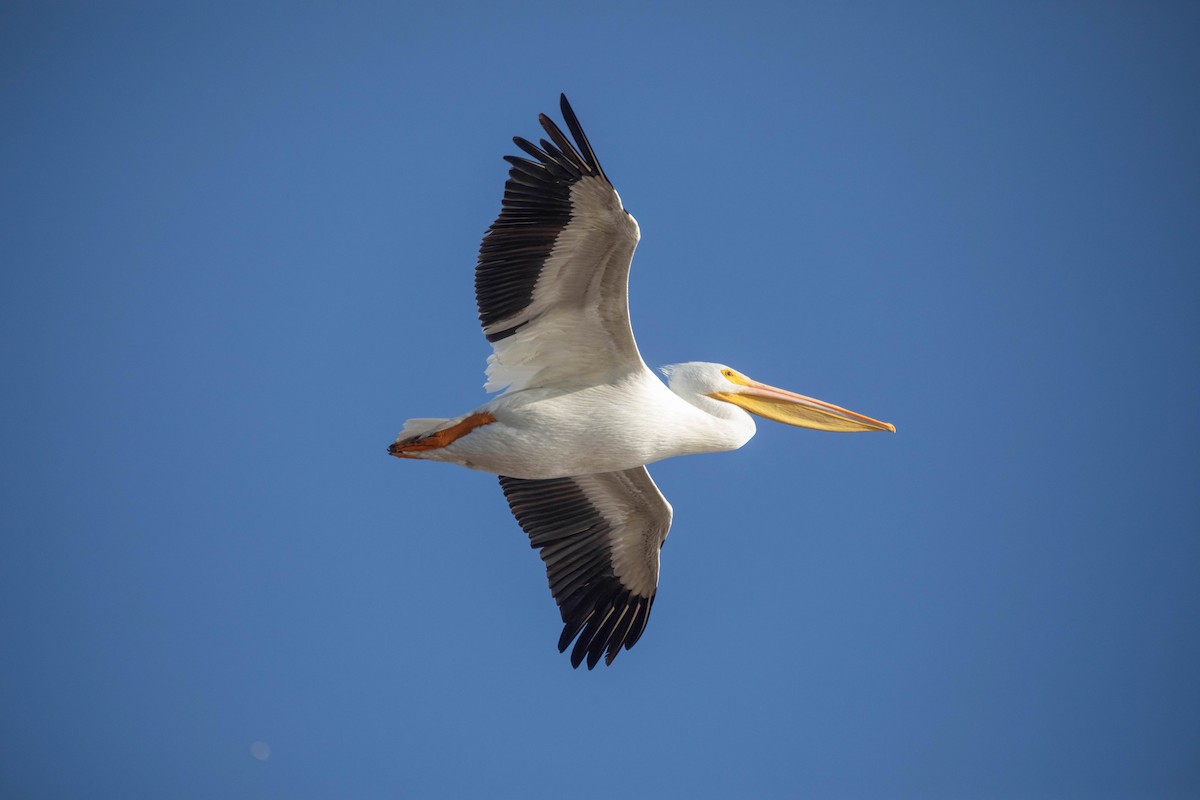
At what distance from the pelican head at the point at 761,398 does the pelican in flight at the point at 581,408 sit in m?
0.01

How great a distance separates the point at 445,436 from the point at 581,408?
93cm

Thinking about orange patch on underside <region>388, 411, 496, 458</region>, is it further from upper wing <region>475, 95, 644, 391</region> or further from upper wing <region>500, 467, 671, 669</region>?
upper wing <region>500, 467, 671, 669</region>

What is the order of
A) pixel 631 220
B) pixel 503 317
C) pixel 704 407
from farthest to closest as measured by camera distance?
pixel 704 407
pixel 503 317
pixel 631 220

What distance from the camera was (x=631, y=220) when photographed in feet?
26.6

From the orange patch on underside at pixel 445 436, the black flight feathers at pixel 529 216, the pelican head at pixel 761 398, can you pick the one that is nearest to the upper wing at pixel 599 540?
the pelican head at pixel 761 398

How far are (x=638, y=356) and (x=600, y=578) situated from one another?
1.93m

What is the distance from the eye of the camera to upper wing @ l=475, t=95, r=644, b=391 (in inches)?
320

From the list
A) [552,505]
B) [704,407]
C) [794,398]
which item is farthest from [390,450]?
[794,398]

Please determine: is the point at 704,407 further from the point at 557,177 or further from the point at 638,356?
the point at 557,177

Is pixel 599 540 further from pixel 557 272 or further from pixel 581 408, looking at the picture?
pixel 557 272

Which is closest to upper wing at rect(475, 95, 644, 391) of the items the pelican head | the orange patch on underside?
the orange patch on underside

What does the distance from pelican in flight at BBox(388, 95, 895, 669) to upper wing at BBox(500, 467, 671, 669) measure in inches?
0.4

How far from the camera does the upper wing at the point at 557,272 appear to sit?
8.12 metres

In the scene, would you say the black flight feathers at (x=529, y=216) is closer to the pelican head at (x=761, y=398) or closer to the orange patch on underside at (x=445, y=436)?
the orange patch on underside at (x=445, y=436)
